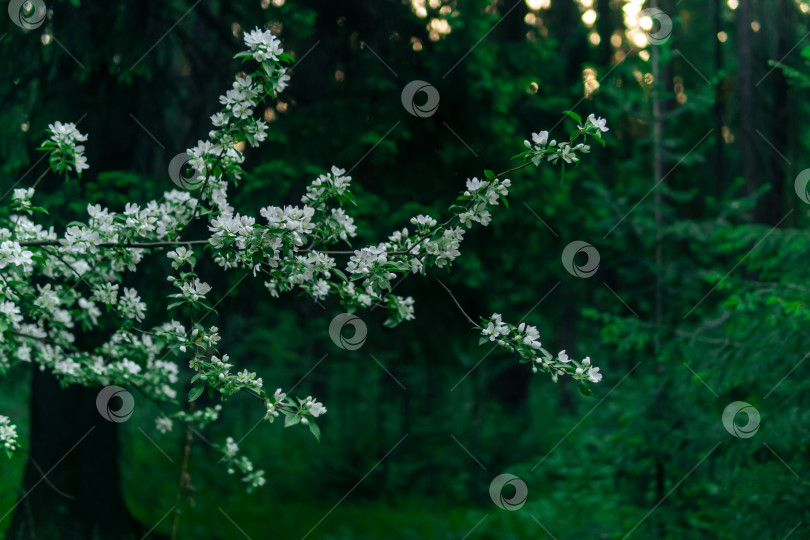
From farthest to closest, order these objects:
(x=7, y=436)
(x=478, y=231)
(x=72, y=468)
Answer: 1. (x=478, y=231)
2. (x=72, y=468)
3. (x=7, y=436)

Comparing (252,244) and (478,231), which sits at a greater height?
(478,231)

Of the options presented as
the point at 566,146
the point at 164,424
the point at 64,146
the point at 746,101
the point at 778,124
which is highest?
the point at 778,124

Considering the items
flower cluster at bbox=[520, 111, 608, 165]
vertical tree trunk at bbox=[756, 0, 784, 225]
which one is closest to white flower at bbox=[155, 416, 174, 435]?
flower cluster at bbox=[520, 111, 608, 165]

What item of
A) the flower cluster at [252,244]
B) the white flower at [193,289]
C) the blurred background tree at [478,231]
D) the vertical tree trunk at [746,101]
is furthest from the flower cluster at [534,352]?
the vertical tree trunk at [746,101]

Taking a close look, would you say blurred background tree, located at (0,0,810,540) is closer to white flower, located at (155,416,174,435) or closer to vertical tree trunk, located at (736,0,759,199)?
Result: vertical tree trunk, located at (736,0,759,199)

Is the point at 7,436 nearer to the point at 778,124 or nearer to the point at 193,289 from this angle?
the point at 193,289

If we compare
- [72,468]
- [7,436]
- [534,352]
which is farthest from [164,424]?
[72,468]

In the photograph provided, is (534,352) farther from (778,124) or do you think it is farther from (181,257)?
(778,124)

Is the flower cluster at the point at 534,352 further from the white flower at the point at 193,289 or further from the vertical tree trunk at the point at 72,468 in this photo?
the vertical tree trunk at the point at 72,468

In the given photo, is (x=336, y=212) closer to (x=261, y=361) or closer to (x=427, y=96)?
(x=427, y=96)

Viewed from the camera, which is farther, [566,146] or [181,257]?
[181,257]

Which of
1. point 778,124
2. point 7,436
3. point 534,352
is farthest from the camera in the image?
point 778,124

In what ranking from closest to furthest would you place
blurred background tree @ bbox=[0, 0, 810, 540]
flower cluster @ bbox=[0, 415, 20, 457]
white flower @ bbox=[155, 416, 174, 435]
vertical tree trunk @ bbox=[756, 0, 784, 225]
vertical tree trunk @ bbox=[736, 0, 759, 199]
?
flower cluster @ bbox=[0, 415, 20, 457], white flower @ bbox=[155, 416, 174, 435], blurred background tree @ bbox=[0, 0, 810, 540], vertical tree trunk @ bbox=[736, 0, 759, 199], vertical tree trunk @ bbox=[756, 0, 784, 225]

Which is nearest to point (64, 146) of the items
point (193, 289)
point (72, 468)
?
point (193, 289)
